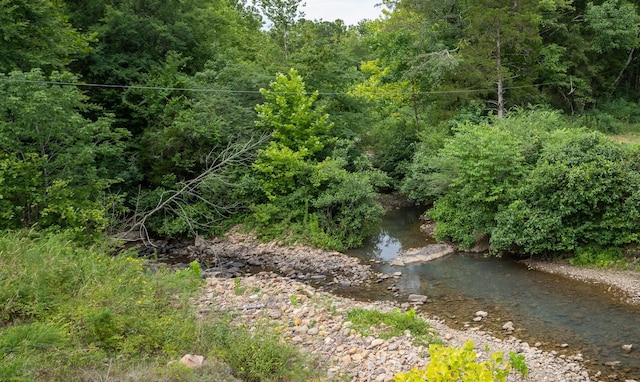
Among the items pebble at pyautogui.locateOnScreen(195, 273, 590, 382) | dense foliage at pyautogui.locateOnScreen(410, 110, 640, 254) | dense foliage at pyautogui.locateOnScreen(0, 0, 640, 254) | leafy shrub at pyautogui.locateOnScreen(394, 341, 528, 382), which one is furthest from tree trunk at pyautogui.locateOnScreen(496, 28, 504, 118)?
leafy shrub at pyautogui.locateOnScreen(394, 341, 528, 382)

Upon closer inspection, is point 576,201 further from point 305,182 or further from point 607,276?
point 305,182

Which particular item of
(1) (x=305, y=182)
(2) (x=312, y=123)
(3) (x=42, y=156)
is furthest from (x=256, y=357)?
(2) (x=312, y=123)

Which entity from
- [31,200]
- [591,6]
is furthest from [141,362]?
[591,6]

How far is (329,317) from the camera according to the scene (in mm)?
8719

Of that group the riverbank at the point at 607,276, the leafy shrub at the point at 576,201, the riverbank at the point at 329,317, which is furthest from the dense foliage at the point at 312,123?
the riverbank at the point at 329,317

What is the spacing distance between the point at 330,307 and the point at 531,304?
467cm

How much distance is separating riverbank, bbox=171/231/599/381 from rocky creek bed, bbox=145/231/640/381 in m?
0.02

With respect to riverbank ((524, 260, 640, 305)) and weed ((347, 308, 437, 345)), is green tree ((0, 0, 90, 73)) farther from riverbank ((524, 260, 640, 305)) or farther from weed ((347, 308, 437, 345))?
riverbank ((524, 260, 640, 305))

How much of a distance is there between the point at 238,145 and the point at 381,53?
11.3 metres

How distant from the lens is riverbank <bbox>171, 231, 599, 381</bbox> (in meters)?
6.95

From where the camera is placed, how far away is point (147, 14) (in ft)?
63.9

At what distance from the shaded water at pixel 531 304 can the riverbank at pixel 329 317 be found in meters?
0.50

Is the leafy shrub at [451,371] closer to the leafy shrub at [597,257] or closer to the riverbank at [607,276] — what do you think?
the riverbank at [607,276]

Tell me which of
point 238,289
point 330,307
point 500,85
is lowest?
point 330,307
